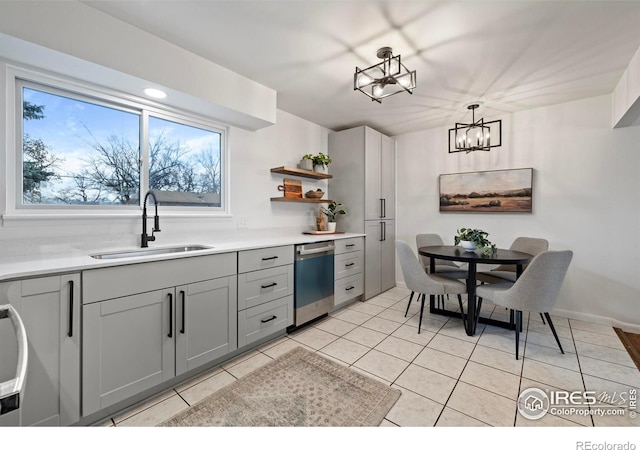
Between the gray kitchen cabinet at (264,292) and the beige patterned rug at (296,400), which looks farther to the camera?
the gray kitchen cabinet at (264,292)

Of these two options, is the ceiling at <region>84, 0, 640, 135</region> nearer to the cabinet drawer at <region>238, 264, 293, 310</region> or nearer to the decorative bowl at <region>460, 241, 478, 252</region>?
the decorative bowl at <region>460, 241, 478, 252</region>

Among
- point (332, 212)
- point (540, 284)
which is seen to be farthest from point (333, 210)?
point (540, 284)

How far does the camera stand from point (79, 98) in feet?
6.87

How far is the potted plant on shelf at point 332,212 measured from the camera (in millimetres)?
3924

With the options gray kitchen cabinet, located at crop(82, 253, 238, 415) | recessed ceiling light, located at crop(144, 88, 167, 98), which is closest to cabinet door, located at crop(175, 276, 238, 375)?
gray kitchen cabinet, located at crop(82, 253, 238, 415)

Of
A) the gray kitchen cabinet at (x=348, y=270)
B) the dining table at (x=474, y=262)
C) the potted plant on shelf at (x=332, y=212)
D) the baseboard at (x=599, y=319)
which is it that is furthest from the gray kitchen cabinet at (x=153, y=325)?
the baseboard at (x=599, y=319)

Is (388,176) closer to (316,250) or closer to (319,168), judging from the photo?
(319,168)

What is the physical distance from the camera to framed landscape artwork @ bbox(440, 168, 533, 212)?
11.7 feet

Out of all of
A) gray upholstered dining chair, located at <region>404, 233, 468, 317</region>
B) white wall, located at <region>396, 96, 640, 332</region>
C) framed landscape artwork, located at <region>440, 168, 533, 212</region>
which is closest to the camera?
white wall, located at <region>396, 96, 640, 332</region>

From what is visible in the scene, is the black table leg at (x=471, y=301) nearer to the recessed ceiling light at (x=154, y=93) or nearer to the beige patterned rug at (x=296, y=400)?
the beige patterned rug at (x=296, y=400)

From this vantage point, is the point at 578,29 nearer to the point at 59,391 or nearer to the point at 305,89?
the point at 305,89

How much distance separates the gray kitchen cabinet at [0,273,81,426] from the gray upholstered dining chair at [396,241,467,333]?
2.59 metres

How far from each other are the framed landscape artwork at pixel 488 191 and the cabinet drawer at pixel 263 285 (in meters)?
2.68

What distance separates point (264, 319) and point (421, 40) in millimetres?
2618
